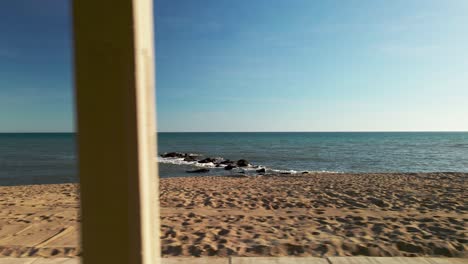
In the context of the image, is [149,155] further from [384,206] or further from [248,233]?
[384,206]

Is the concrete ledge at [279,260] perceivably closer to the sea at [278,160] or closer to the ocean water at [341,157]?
the sea at [278,160]

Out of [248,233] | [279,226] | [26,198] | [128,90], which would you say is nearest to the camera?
[128,90]

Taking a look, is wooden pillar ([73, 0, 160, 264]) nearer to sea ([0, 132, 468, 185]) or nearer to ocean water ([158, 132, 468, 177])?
sea ([0, 132, 468, 185])

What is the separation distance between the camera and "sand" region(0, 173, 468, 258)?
3949 mm

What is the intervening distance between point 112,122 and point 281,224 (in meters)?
4.67

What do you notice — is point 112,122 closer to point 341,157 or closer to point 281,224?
point 281,224

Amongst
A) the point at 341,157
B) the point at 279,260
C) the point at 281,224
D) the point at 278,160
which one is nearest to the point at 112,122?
the point at 279,260

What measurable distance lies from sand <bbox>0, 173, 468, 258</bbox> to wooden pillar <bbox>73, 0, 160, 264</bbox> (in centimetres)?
281

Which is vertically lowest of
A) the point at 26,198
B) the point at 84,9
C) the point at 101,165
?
the point at 26,198

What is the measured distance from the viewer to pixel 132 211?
3.88 feet

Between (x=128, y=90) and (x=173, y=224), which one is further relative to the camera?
(x=173, y=224)

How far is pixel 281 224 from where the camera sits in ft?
17.4

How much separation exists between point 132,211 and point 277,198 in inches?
276

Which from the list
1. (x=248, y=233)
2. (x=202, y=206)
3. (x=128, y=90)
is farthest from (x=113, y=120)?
(x=202, y=206)
